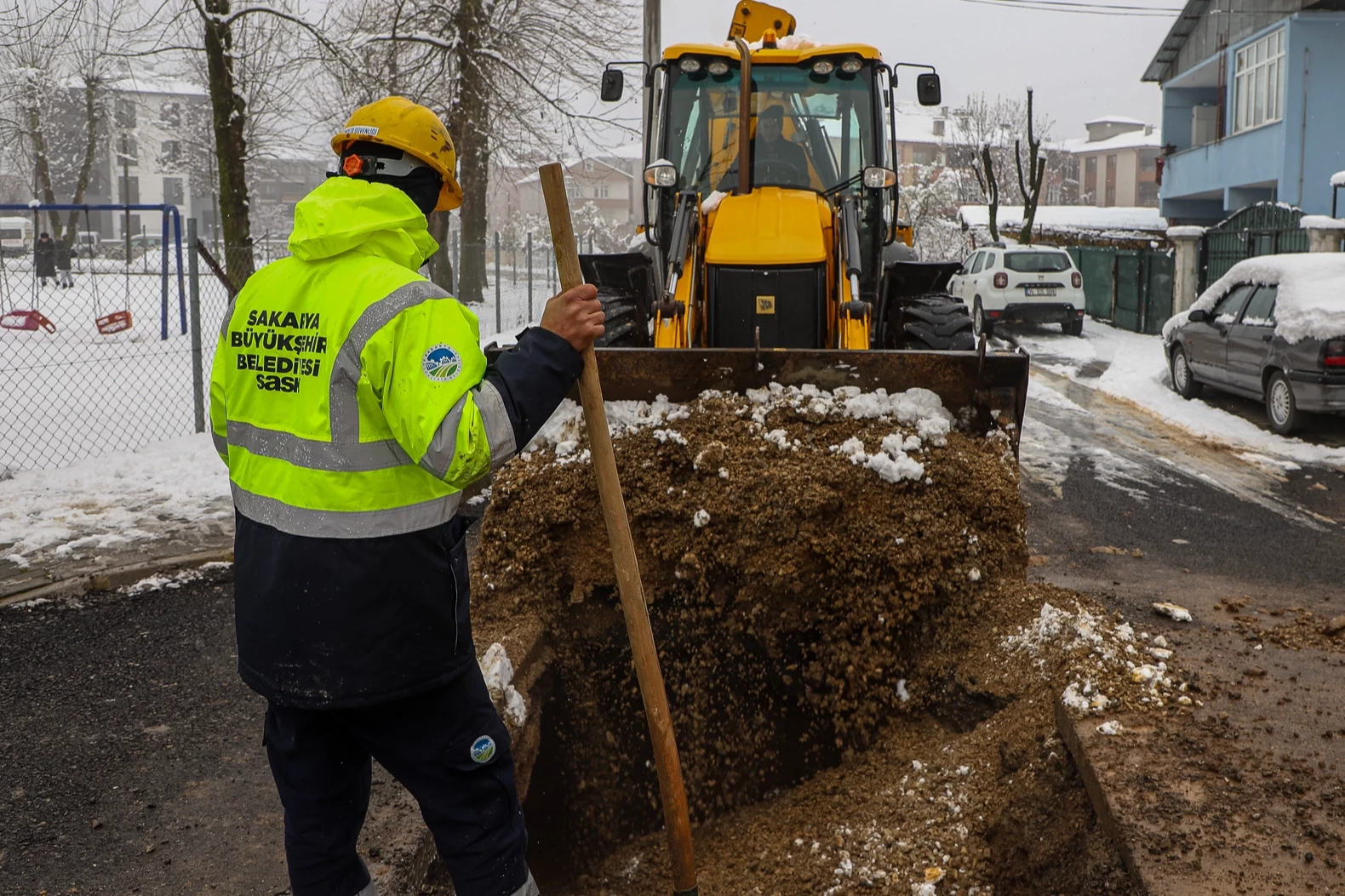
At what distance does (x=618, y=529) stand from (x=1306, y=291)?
32.3 feet

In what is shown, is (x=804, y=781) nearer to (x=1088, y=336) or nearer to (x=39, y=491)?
(x=39, y=491)

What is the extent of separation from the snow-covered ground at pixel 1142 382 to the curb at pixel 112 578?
8475mm

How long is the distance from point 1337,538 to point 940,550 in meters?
4.12

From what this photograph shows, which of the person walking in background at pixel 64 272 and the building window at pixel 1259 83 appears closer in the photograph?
the person walking in background at pixel 64 272

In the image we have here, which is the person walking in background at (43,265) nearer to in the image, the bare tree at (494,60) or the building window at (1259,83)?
the bare tree at (494,60)

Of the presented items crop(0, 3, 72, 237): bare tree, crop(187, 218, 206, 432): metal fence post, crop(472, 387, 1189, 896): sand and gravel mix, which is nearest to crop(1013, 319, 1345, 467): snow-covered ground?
crop(472, 387, 1189, 896): sand and gravel mix

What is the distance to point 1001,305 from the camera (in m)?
20.0

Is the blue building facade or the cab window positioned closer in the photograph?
the cab window

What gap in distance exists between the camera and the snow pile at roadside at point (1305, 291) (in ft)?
33.0

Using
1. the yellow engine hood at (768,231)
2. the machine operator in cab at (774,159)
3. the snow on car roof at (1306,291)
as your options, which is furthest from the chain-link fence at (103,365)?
the snow on car roof at (1306,291)

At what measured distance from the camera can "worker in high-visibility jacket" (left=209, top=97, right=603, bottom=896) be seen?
2.41 meters

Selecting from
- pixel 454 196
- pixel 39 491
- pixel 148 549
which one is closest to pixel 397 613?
pixel 454 196

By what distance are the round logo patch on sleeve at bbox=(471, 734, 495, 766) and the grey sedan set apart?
9.59 m

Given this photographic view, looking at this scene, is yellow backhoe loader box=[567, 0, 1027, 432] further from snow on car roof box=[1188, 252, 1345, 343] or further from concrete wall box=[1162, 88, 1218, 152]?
concrete wall box=[1162, 88, 1218, 152]
